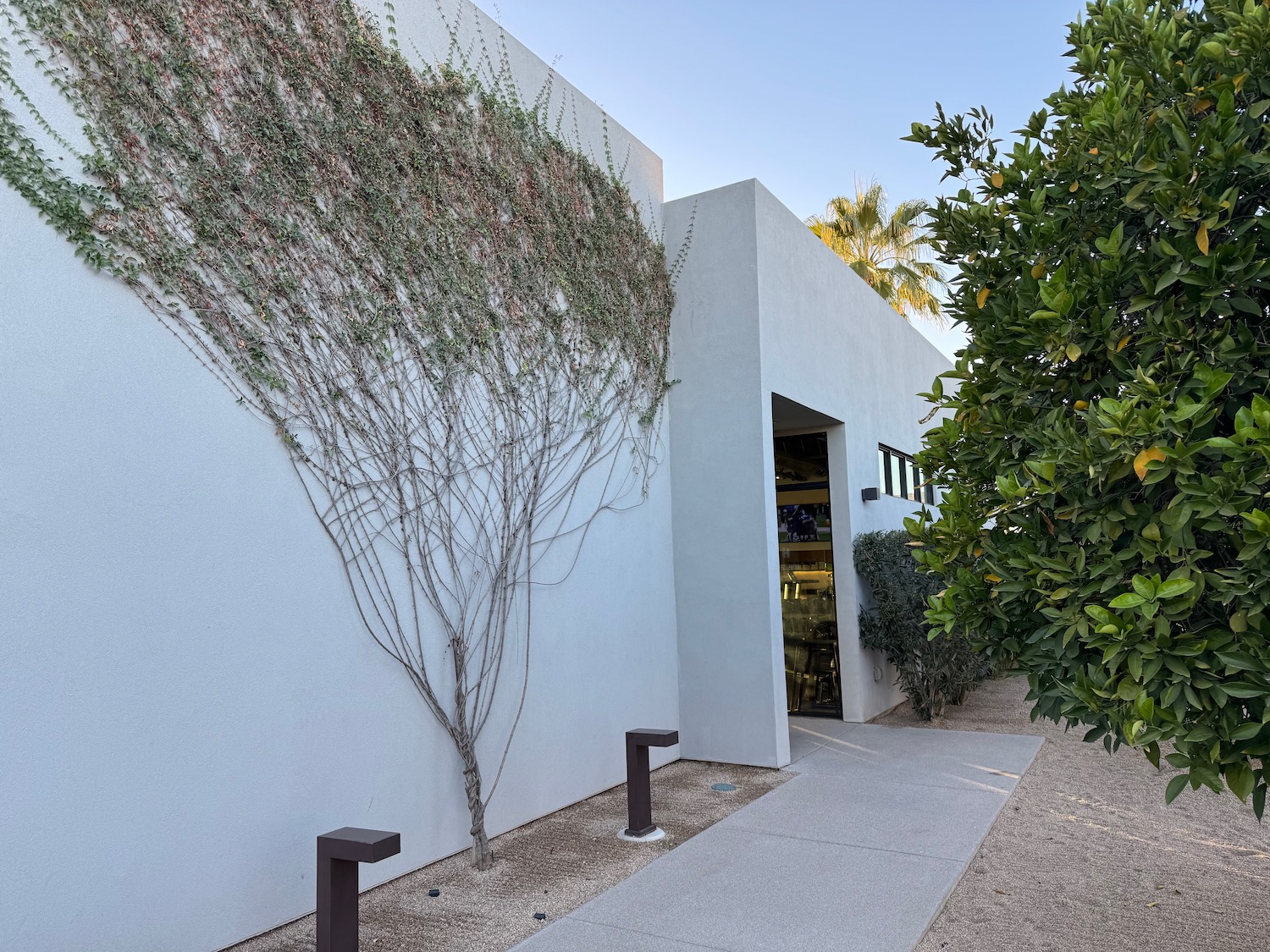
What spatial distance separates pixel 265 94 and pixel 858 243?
17.5 metres

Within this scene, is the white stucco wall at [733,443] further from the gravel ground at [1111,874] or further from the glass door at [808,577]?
the gravel ground at [1111,874]

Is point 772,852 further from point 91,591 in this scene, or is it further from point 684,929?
point 91,591

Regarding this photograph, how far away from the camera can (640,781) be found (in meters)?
4.74

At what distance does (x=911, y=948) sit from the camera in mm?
3242

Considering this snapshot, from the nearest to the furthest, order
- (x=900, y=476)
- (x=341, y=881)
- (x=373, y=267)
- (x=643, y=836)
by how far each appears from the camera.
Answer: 1. (x=341, y=881)
2. (x=373, y=267)
3. (x=643, y=836)
4. (x=900, y=476)

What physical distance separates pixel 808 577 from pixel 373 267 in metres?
5.79

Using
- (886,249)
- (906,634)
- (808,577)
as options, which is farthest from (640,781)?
(886,249)

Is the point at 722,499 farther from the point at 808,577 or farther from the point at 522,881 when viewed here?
the point at 522,881

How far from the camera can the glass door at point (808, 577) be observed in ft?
27.8

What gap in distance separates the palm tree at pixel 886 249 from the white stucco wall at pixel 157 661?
17.4m

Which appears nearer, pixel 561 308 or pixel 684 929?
pixel 684 929

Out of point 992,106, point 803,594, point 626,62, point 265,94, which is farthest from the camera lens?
point 803,594

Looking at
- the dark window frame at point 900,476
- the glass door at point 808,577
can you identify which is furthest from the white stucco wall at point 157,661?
the dark window frame at point 900,476

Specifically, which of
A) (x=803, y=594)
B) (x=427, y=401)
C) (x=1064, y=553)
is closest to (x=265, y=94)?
→ (x=427, y=401)
